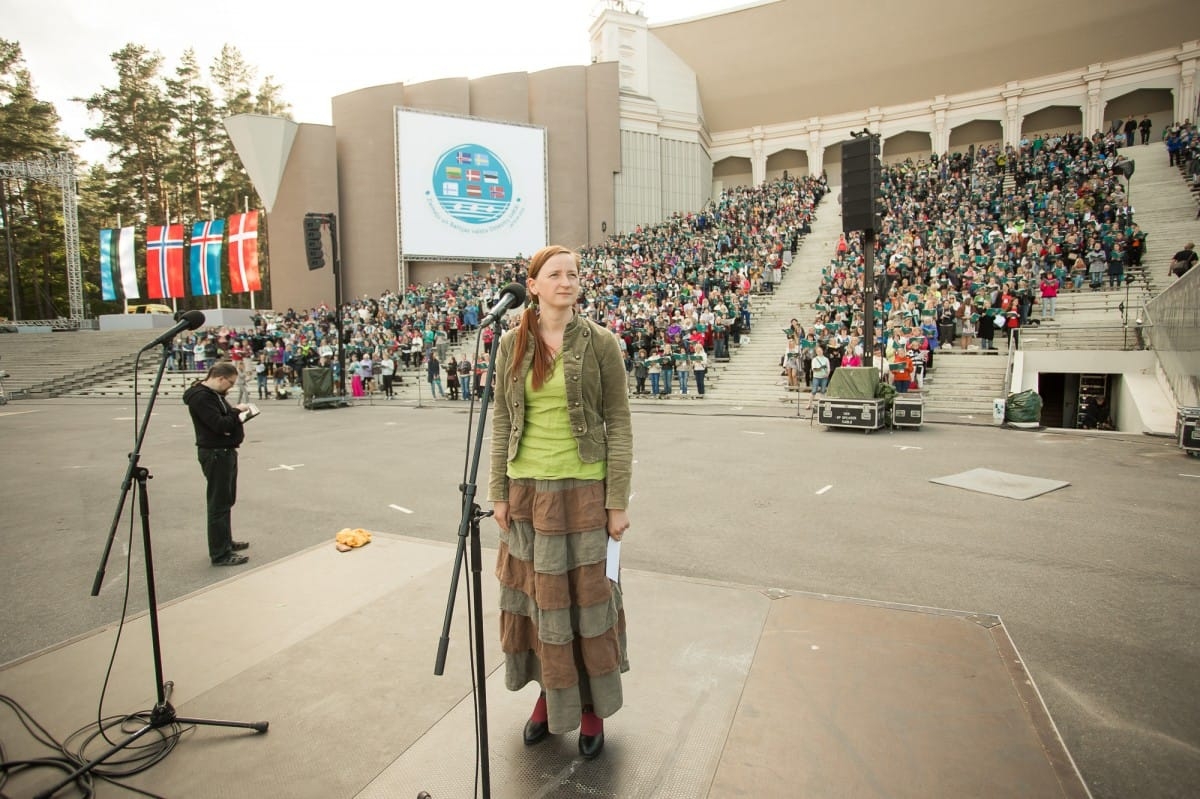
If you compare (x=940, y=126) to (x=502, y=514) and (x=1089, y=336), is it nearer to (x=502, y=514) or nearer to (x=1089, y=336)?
(x=1089, y=336)

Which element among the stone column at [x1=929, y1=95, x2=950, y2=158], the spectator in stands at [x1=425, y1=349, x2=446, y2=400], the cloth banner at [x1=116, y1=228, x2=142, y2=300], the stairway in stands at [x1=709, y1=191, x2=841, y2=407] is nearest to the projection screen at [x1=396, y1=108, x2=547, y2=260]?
the cloth banner at [x1=116, y1=228, x2=142, y2=300]

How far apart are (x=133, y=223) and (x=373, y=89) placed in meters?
25.0

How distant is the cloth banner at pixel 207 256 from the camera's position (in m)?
28.8

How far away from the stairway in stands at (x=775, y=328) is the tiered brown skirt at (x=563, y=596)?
1365 centimetres

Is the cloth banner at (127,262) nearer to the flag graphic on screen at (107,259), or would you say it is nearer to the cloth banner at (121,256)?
the cloth banner at (121,256)

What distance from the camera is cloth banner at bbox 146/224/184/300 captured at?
1118 inches

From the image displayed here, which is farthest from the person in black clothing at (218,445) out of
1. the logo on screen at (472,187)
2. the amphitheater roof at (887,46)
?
the amphitheater roof at (887,46)

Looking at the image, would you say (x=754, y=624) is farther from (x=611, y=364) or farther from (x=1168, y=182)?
(x=1168, y=182)

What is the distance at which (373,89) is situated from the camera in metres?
30.0

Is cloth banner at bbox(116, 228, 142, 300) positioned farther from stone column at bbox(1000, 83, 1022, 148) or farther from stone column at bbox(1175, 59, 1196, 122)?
stone column at bbox(1175, 59, 1196, 122)

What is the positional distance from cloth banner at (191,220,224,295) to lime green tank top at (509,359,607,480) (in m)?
32.1

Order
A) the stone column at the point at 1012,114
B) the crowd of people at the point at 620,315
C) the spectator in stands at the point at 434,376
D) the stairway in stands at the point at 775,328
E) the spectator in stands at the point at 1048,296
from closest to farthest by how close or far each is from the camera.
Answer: the spectator in stands at the point at 1048,296 → the stairway in stands at the point at 775,328 → the crowd of people at the point at 620,315 → the spectator in stands at the point at 434,376 → the stone column at the point at 1012,114

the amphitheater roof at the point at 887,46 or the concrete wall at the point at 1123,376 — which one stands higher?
the amphitheater roof at the point at 887,46

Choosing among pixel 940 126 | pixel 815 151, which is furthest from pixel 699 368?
pixel 940 126
